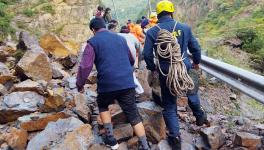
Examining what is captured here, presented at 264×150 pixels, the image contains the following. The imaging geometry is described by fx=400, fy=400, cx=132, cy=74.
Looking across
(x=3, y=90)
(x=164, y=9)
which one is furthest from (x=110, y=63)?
(x=3, y=90)

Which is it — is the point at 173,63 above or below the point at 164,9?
below

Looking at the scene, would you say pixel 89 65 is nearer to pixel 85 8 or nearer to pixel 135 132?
pixel 135 132

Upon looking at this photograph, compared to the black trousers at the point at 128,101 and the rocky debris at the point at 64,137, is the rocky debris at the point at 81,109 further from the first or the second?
the black trousers at the point at 128,101

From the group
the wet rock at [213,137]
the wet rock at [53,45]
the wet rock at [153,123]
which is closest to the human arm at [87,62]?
the wet rock at [153,123]

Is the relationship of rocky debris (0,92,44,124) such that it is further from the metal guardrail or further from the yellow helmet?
the metal guardrail

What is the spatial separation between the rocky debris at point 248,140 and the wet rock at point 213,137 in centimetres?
22

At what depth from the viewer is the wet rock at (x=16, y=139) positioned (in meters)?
5.19

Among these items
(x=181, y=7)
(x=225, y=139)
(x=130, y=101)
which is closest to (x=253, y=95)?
(x=225, y=139)

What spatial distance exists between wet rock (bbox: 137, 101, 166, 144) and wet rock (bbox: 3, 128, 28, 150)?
164 cm

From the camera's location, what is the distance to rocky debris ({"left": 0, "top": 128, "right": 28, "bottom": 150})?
5188 mm

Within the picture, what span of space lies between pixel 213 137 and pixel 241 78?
0.91 metres

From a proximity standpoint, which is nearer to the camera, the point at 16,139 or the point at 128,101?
the point at 128,101

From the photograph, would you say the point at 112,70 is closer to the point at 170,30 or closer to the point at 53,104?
the point at 170,30

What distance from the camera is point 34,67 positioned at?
24.7 feet
